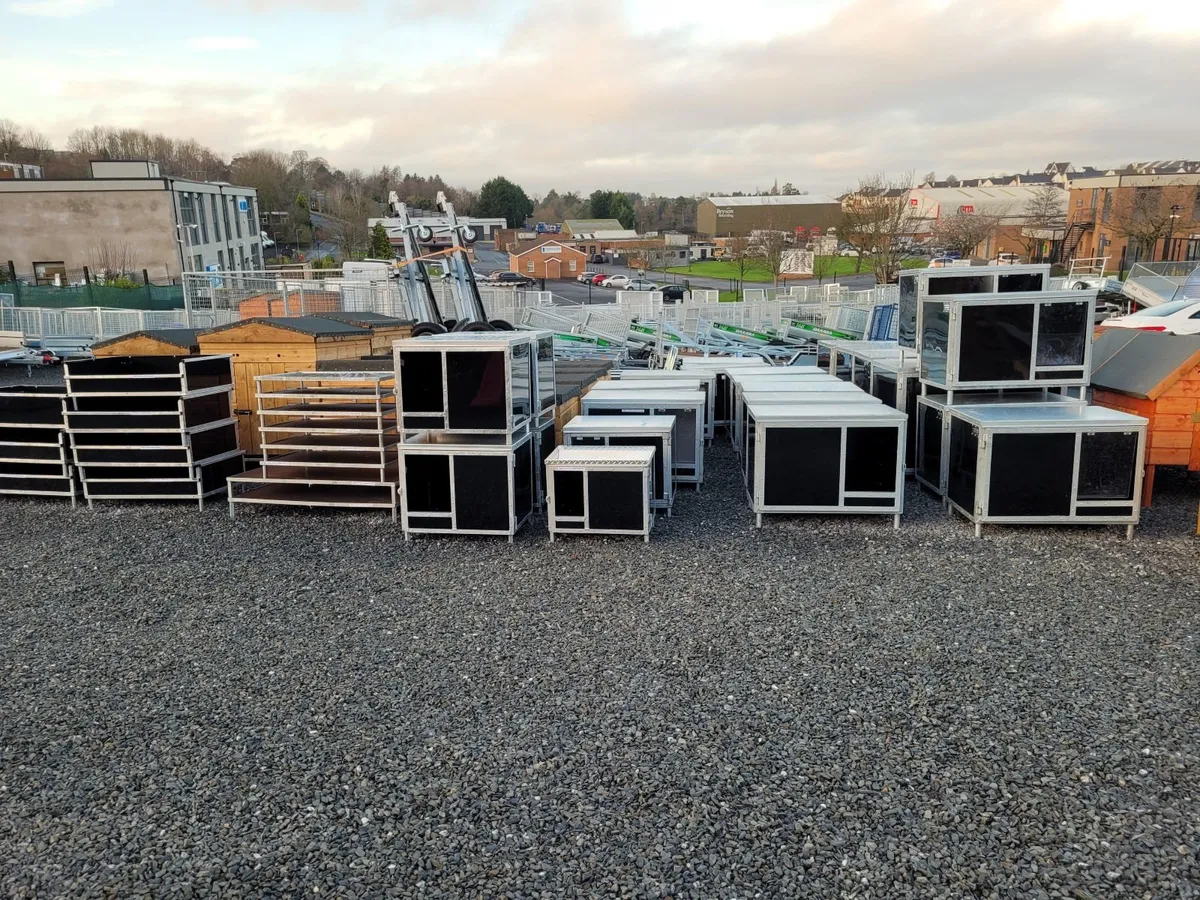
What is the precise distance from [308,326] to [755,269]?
6690 centimetres

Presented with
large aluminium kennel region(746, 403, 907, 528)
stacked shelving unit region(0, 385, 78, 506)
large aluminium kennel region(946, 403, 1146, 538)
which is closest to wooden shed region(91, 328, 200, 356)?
stacked shelving unit region(0, 385, 78, 506)

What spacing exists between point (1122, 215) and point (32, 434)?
191 feet

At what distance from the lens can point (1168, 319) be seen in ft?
59.5

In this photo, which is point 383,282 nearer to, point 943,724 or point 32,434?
point 32,434

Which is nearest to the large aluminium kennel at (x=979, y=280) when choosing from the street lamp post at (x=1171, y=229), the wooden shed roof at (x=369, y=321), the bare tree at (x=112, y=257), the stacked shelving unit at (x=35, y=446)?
the wooden shed roof at (x=369, y=321)

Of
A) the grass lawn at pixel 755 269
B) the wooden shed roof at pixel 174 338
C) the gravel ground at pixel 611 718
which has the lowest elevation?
the gravel ground at pixel 611 718

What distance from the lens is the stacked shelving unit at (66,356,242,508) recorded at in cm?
1090

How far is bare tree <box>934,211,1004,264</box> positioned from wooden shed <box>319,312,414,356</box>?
39270 millimetres

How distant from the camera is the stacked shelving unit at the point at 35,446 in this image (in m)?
11.3

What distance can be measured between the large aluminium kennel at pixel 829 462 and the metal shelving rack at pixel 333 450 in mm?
4325

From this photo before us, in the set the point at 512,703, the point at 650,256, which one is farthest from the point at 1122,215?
the point at 512,703

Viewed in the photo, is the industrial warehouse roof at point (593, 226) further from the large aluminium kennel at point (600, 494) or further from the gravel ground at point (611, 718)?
the gravel ground at point (611, 718)

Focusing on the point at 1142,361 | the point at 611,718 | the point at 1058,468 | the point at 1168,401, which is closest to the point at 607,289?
the point at 1142,361

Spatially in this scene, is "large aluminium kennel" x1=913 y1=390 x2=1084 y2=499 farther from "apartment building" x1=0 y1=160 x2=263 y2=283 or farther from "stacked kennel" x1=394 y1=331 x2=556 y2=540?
"apartment building" x1=0 y1=160 x2=263 y2=283
